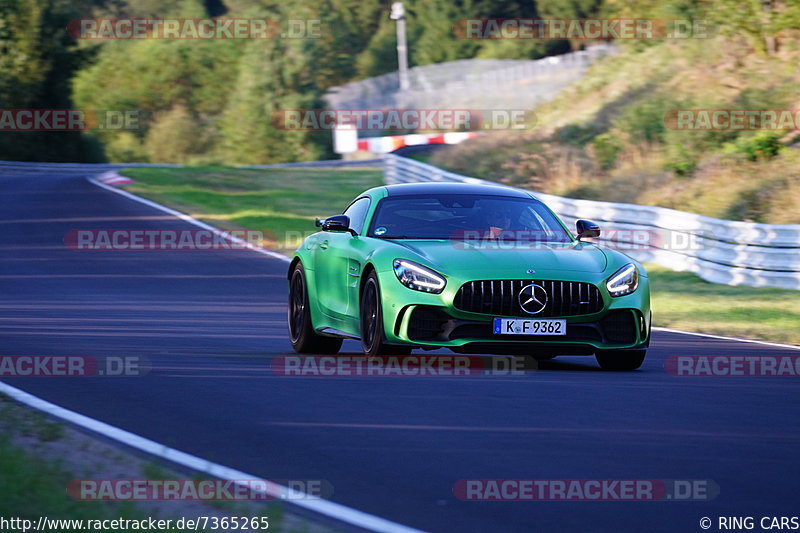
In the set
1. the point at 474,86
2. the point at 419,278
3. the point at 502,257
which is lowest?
the point at 419,278

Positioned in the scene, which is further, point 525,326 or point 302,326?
point 302,326

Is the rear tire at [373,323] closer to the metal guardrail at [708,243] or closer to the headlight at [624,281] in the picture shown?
the headlight at [624,281]

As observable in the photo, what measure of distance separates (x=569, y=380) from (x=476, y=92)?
66840 mm

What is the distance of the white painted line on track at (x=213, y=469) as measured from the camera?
5379 mm

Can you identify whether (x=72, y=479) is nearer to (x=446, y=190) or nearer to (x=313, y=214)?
(x=446, y=190)

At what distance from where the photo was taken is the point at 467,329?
9.82 m

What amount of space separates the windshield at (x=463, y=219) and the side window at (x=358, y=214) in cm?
22

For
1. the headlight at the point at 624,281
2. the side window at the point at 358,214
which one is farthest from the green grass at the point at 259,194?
the headlight at the point at 624,281

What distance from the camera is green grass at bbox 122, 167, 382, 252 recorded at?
97.2ft

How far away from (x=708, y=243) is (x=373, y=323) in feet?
36.1

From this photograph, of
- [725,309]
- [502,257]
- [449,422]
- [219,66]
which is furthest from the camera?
[219,66]

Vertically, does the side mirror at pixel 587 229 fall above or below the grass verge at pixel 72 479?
above

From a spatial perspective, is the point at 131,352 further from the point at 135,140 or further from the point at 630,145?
the point at 135,140

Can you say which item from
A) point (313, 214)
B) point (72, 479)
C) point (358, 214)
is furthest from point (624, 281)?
point (313, 214)
